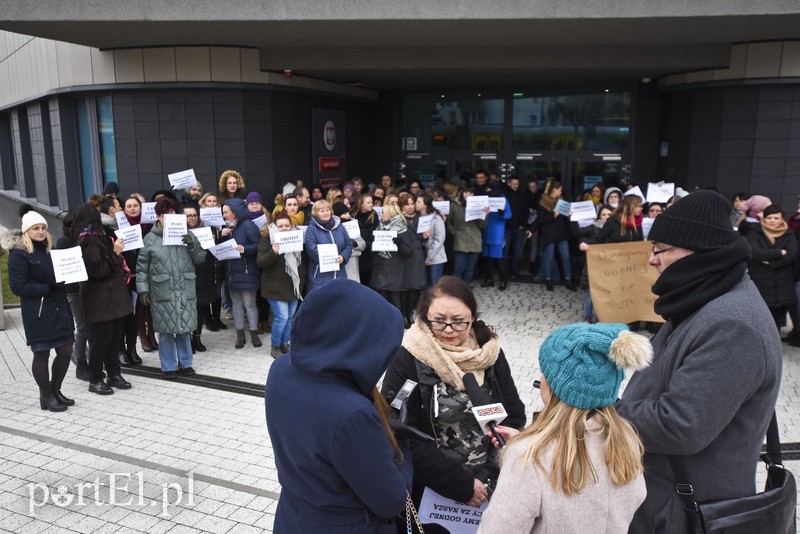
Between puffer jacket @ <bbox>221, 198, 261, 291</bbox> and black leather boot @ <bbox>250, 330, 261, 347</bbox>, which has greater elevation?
puffer jacket @ <bbox>221, 198, 261, 291</bbox>

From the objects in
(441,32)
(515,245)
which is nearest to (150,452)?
(441,32)

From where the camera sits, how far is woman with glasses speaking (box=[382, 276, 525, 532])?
3135 mm

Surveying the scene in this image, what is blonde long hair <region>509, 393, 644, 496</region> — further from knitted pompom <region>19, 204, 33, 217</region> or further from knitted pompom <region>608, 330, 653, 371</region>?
knitted pompom <region>19, 204, 33, 217</region>

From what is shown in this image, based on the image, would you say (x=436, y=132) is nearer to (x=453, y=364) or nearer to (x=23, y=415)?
(x=23, y=415)

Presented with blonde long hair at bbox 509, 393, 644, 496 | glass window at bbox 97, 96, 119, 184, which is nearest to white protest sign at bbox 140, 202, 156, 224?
glass window at bbox 97, 96, 119, 184

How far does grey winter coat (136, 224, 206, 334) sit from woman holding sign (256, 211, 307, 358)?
108 centimetres

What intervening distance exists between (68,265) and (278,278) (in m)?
2.63

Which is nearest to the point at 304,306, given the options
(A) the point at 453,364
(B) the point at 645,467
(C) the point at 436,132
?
(A) the point at 453,364

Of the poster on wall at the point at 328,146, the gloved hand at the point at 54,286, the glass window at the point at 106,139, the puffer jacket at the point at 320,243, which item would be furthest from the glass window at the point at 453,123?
the gloved hand at the point at 54,286

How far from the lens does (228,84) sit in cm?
1154

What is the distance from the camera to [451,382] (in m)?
3.15

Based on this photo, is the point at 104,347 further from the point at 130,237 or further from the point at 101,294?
the point at 130,237

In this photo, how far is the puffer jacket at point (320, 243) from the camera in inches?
328

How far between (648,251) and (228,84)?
760 cm
